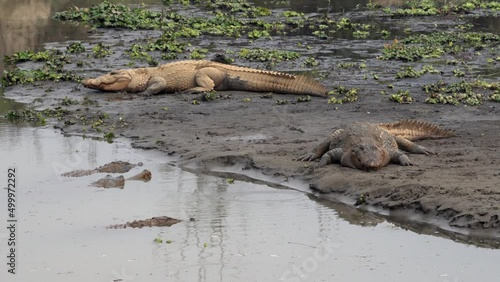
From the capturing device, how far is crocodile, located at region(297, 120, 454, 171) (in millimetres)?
10630

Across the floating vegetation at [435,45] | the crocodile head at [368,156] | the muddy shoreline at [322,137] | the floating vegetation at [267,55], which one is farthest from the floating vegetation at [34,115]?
the floating vegetation at [435,45]

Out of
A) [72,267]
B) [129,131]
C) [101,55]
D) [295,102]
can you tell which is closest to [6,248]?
[72,267]

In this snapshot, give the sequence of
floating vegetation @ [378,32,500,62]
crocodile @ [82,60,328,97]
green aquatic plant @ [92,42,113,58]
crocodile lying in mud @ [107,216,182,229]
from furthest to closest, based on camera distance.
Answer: green aquatic plant @ [92,42,113,58]
floating vegetation @ [378,32,500,62]
crocodile @ [82,60,328,97]
crocodile lying in mud @ [107,216,182,229]

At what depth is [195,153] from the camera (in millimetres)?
12102

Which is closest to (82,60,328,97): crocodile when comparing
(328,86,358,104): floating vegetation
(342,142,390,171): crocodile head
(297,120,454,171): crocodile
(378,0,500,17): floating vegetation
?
(328,86,358,104): floating vegetation

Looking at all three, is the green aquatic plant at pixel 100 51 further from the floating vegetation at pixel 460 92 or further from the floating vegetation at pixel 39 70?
the floating vegetation at pixel 460 92

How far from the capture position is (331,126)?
1303cm

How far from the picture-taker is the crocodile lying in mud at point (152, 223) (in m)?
9.52

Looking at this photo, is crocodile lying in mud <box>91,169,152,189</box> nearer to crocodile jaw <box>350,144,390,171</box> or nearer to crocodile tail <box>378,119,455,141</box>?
crocodile jaw <box>350,144,390,171</box>

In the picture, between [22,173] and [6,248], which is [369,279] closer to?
[6,248]

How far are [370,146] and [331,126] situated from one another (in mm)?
2396

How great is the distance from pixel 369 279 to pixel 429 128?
415cm

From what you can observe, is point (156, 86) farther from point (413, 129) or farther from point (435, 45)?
point (435, 45)

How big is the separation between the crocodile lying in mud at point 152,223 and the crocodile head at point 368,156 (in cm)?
208
